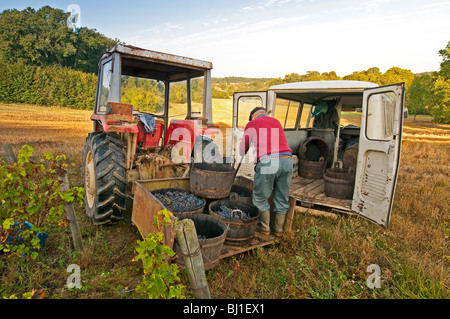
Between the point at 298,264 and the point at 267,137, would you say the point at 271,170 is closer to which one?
the point at 267,137

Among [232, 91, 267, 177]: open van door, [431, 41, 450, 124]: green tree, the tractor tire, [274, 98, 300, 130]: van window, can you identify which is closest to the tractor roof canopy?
the tractor tire

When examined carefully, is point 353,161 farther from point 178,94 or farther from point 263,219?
point 178,94

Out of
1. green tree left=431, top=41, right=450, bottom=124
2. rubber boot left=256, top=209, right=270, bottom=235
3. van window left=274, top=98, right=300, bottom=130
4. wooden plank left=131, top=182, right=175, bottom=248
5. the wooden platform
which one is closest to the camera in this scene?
wooden plank left=131, top=182, right=175, bottom=248

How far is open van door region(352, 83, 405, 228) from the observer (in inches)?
152

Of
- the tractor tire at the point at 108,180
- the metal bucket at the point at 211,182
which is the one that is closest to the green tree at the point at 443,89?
the metal bucket at the point at 211,182

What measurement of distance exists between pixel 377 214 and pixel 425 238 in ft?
2.19

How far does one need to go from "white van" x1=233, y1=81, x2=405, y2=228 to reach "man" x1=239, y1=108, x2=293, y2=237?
1529 mm

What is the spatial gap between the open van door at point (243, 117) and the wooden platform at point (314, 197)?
42.0 inches

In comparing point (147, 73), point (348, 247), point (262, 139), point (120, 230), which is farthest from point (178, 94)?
point (348, 247)

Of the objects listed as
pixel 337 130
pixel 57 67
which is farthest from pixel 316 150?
pixel 57 67

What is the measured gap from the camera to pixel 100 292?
2.60 m

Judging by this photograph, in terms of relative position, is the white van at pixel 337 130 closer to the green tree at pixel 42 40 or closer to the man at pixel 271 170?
the man at pixel 271 170

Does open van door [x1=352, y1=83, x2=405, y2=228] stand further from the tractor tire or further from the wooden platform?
the tractor tire

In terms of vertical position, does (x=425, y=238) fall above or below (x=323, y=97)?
below
